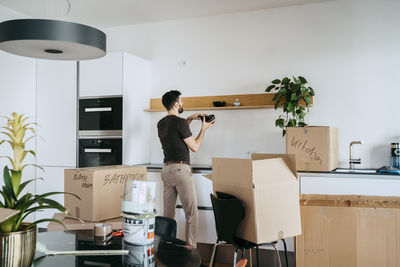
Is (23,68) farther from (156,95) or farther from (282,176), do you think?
(282,176)

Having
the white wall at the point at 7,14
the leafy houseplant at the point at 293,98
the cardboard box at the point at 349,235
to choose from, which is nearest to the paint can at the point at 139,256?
the cardboard box at the point at 349,235

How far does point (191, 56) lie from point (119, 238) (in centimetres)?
289

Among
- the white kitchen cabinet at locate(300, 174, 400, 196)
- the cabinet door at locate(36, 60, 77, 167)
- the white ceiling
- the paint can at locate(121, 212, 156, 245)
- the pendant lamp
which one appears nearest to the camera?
the paint can at locate(121, 212, 156, 245)

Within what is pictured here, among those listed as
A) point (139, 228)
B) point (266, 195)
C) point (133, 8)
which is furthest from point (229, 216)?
A: point (133, 8)

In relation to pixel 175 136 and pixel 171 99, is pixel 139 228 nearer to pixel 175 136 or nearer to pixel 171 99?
pixel 175 136

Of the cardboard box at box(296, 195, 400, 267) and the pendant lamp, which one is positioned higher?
the pendant lamp

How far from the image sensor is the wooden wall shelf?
385 centimetres

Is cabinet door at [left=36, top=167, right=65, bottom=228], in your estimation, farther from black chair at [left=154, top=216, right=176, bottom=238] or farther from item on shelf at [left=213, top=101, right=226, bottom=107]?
black chair at [left=154, top=216, right=176, bottom=238]

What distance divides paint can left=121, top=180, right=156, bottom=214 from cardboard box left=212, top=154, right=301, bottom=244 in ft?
2.33

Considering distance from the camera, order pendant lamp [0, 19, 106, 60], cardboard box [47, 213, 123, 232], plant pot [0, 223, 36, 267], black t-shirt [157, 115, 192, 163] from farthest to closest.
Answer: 1. black t-shirt [157, 115, 192, 163]
2. cardboard box [47, 213, 123, 232]
3. pendant lamp [0, 19, 106, 60]
4. plant pot [0, 223, 36, 267]

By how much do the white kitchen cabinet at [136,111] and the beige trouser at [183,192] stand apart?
34.2 inches

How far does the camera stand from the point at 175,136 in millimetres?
3189

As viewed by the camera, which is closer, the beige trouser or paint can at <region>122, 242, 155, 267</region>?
paint can at <region>122, 242, 155, 267</region>

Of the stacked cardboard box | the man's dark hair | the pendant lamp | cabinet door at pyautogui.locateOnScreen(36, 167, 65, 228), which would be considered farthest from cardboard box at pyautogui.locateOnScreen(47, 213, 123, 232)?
cabinet door at pyautogui.locateOnScreen(36, 167, 65, 228)
